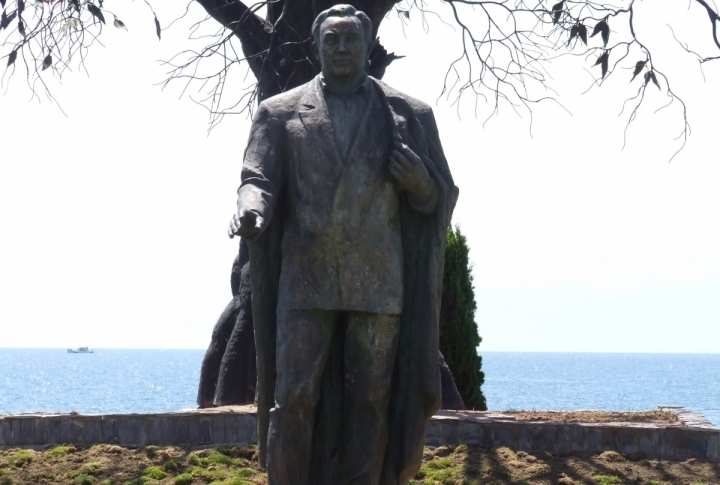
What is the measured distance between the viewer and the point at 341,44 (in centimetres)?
639

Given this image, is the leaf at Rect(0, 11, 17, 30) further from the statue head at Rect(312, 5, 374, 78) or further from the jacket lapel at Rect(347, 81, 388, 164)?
the jacket lapel at Rect(347, 81, 388, 164)

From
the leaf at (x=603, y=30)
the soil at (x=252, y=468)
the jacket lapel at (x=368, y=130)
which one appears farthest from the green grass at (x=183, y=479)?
the leaf at (x=603, y=30)

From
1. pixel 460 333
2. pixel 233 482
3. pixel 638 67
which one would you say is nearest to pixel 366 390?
pixel 233 482

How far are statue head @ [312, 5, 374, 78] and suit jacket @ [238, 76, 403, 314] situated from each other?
21 cm

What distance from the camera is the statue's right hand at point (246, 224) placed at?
5926 mm

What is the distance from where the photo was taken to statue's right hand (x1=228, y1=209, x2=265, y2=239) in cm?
593

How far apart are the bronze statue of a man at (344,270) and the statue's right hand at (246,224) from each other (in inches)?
5.4

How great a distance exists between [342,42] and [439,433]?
4.29 meters

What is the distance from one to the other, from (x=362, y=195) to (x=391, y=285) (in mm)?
467

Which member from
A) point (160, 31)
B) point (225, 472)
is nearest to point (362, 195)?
point (225, 472)

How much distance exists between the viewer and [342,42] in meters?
6.39

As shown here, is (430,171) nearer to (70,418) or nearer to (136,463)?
(136,463)

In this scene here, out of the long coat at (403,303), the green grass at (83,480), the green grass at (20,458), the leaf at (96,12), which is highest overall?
the leaf at (96,12)

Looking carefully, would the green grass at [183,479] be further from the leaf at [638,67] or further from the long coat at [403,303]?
the leaf at [638,67]
